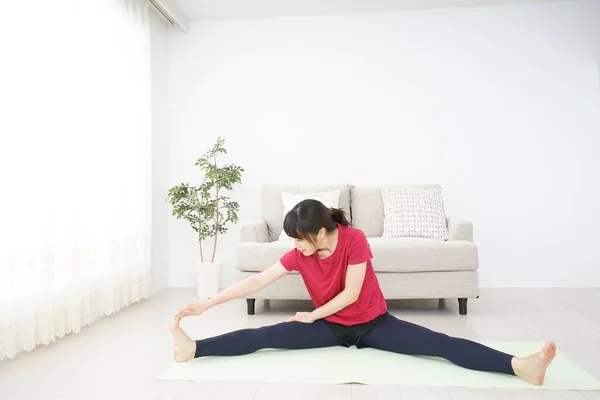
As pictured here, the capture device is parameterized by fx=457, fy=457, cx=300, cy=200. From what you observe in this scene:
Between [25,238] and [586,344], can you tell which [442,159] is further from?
[25,238]

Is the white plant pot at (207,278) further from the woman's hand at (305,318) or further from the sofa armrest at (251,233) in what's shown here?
the woman's hand at (305,318)

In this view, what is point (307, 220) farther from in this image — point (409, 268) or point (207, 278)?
point (207, 278)

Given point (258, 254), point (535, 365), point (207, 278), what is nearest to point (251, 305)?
point (258, 254)

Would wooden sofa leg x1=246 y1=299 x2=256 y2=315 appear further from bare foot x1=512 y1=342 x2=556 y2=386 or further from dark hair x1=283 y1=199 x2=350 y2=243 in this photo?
bare foot x1=512 y1=342 x2=556 y2=386

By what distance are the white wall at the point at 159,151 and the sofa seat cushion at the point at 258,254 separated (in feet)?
4.45

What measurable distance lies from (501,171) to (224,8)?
9.70 ft

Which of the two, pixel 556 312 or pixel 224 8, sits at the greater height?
pixel 224 8

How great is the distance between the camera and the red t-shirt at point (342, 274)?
2053mm

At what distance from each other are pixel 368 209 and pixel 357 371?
1991 millimetres

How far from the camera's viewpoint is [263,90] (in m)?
4.43

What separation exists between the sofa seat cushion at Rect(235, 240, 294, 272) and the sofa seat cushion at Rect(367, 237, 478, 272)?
610 mm

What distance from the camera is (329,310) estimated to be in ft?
6.69

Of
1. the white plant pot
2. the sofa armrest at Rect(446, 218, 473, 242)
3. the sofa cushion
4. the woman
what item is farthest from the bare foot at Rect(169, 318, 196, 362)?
the sofa armrest at Rect(446, 218, 473, 242)

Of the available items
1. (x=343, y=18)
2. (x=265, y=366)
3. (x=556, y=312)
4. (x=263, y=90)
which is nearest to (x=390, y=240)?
(x=556, y=312)
